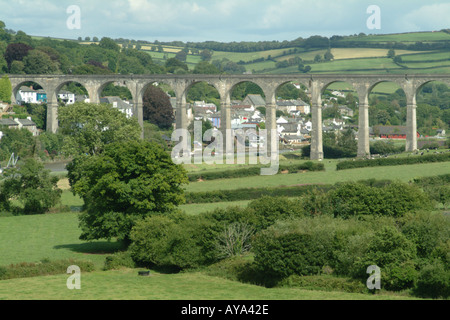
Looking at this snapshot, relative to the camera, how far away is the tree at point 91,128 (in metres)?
64.6

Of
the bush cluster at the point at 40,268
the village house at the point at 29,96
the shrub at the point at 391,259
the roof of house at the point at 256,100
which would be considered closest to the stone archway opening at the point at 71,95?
the village house at the point at 29,96

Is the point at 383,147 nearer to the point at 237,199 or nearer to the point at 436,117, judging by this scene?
the point at 237,199

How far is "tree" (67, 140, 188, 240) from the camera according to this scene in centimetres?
5041

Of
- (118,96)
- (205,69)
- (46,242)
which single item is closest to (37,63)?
(118,96)

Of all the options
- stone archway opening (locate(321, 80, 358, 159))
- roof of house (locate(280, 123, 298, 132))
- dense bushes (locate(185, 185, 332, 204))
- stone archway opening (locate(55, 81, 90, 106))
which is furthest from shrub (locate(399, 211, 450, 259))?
roof of house (locate(280, 123, 298, 132))

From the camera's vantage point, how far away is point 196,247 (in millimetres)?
45062

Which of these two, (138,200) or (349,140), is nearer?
(138,200)

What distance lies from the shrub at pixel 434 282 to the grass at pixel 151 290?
1.25 m

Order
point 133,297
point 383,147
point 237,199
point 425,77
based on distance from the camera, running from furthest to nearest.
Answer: point 383,147
point 425,77
point 237,199
point 133,297

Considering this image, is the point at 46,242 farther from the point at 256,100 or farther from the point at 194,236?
the point at 256,100

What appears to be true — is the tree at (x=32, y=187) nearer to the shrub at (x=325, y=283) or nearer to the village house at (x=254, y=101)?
the shrub at (x=325, y=283)

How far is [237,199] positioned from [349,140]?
36975mm

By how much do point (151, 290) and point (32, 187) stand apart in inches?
1152

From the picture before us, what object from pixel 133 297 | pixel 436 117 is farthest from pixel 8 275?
pixel 436 117
